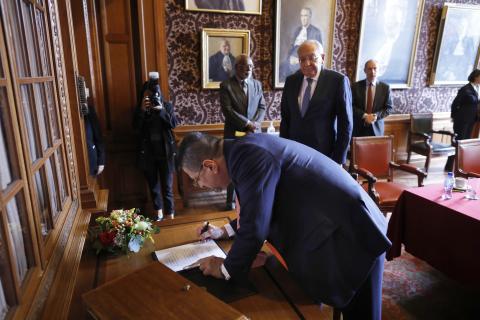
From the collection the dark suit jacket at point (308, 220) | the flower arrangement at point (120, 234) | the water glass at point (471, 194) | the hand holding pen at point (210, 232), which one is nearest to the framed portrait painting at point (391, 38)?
the water glass at point (471, 194)

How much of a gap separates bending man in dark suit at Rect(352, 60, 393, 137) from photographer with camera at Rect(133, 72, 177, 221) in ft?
6.80

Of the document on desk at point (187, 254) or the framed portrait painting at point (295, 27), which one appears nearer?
the document on desk at point (187, 254)

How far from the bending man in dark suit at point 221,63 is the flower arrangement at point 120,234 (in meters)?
2.68

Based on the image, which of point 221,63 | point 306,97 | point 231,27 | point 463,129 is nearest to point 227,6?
point 231,27

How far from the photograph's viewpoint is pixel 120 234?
1.46 m

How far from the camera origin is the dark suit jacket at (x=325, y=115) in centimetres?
280

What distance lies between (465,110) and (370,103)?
1923 millimetres

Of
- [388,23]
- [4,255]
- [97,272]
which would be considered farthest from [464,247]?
[388,23]

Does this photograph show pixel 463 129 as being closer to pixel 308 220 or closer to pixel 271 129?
pixel 271 129

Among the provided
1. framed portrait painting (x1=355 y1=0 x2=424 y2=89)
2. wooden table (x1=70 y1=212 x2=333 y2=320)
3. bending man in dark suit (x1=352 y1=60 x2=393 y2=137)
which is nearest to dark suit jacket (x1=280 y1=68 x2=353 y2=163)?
bending man in dark suit (x1=352 y1=60 x2=393 y2=137)

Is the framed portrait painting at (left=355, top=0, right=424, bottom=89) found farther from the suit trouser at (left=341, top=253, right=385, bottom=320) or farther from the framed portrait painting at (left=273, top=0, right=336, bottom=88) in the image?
the suit trouser at (left=341, top=253, right=385, bottom=320)

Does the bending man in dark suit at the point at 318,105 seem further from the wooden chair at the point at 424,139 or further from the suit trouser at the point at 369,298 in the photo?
the wooden chair at the point at 424,139

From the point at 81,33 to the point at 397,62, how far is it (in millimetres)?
4010

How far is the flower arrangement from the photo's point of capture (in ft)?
4.78
